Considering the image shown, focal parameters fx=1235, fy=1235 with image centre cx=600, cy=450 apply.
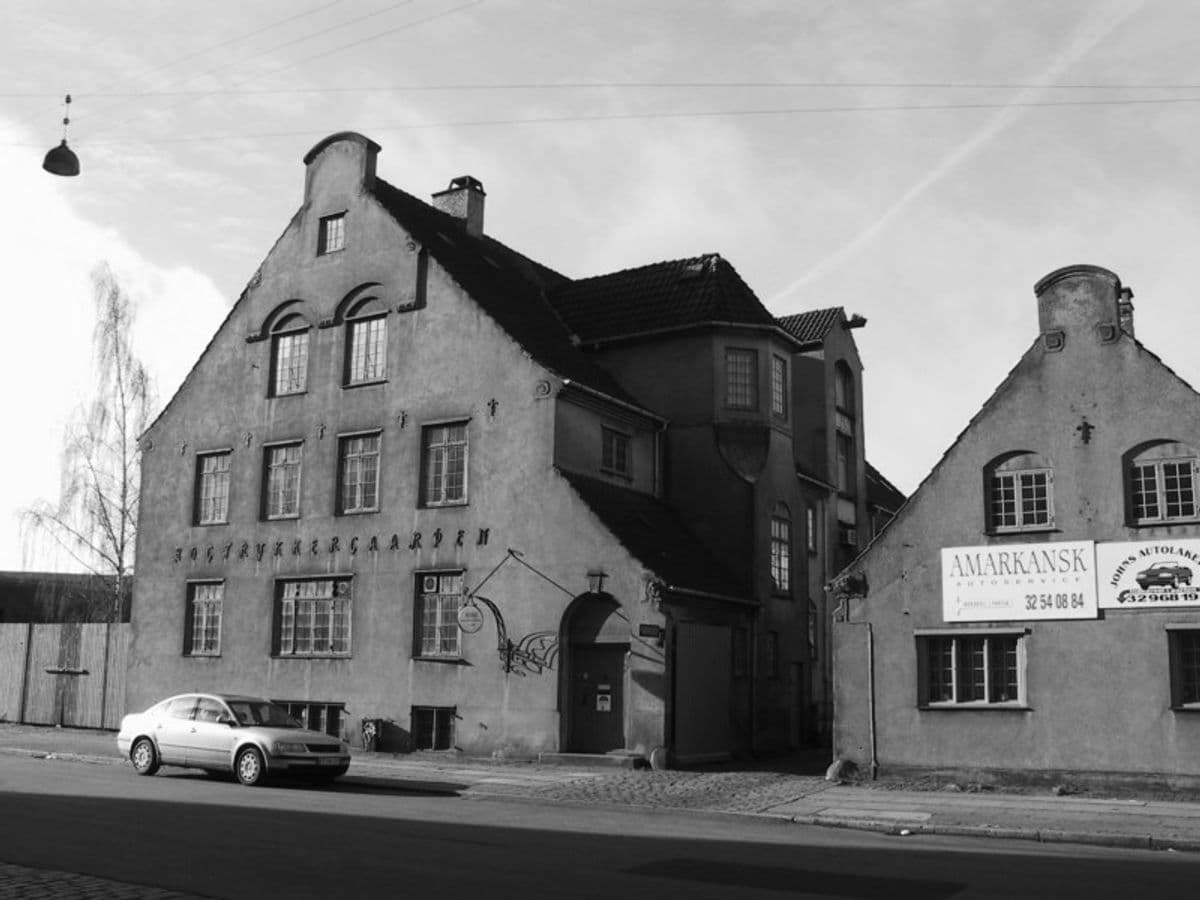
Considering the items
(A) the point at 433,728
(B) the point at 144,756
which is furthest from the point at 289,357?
(B) the point at 144,756

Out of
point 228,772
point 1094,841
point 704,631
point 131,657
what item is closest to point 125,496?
point 131,657

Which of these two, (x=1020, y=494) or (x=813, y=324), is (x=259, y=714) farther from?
(x=813, y=324)

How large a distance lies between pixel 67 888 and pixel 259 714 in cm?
1219

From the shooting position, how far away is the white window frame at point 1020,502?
70.9 feet

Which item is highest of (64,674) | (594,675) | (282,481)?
(282,481)

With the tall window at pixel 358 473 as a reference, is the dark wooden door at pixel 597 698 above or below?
below

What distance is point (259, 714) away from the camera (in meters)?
22.2

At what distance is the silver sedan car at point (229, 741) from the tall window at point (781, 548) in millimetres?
12342

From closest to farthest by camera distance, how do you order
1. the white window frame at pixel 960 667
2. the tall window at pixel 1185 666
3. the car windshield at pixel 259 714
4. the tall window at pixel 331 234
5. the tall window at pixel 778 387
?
the tall window at pixel 1185 666, the white window frame at pixel 960 667, the car windshield at pixel 259 714, the tall window at pixel 778 387, the tall window at pixel 331 234

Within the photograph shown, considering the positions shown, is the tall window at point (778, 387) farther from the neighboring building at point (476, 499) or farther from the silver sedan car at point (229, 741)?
the silver sedan car at point (229, 741)

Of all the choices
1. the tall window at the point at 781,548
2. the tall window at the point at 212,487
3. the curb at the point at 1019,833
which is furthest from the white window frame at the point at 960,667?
the tall window at the point at 212,487

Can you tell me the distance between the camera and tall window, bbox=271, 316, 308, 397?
31359 millimetres

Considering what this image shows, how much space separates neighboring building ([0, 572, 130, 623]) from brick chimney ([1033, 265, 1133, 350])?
3307 centimetres

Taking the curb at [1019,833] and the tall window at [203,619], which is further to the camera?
the tall window at [203,619]
